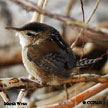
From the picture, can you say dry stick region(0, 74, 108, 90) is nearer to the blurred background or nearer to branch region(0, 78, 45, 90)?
branch region(0, 78, 45, 90)

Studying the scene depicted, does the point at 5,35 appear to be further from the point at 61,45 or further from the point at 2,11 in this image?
the point at 61,45

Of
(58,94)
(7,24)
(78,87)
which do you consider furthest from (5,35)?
(78,87)

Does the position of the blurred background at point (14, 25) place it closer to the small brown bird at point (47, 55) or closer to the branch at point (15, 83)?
the small brown bird at point (47, 55)

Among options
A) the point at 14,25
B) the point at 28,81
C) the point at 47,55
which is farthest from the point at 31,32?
the point at 14,25

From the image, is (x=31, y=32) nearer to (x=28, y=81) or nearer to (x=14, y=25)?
(x=28, y=81)

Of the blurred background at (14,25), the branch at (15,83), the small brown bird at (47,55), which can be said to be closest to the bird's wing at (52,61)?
the small brown bird at (47,55)

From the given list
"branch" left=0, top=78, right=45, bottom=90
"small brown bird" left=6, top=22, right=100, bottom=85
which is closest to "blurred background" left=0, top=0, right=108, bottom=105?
"small brown bird" left=6, top=22, right=100, bottom=85
